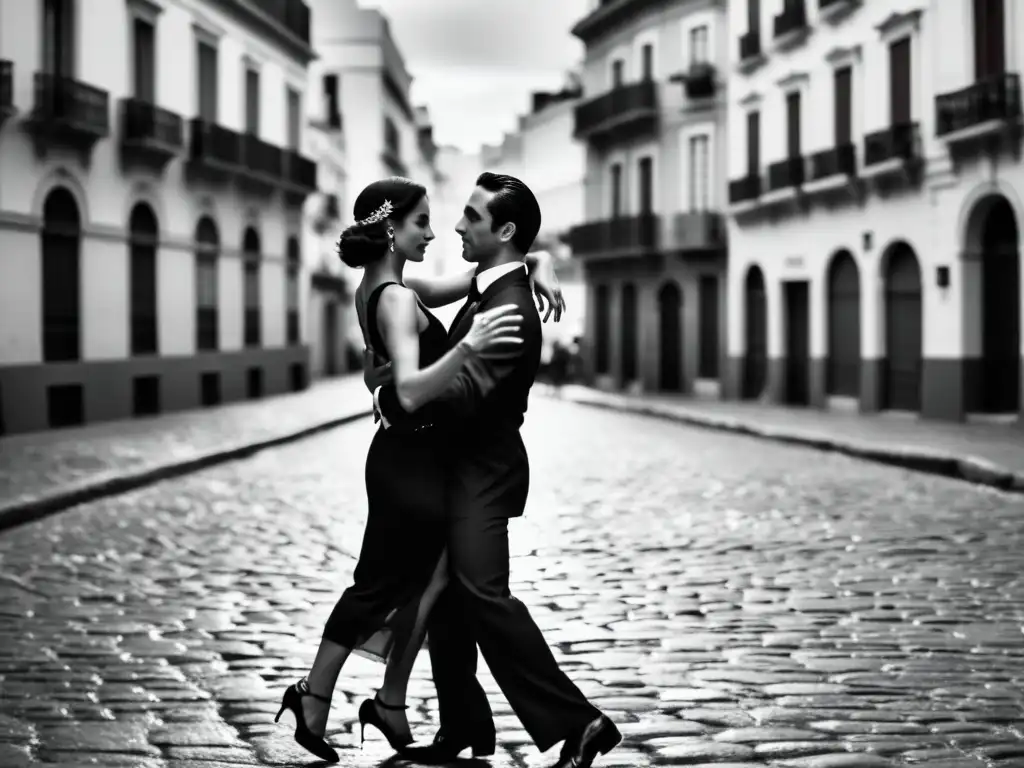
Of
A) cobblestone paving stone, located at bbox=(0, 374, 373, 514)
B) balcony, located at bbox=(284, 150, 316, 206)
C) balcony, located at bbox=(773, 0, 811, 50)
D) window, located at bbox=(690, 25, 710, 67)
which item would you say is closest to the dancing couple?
cobblestone paving stone, located at bbox=(0, 374, 373, 514)

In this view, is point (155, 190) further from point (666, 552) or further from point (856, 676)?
point (856, 676)

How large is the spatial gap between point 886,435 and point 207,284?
52.1ft

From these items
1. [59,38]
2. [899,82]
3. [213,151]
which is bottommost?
[213,151]

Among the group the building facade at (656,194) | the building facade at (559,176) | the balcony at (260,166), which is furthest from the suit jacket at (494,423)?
the building facade at (559,176)

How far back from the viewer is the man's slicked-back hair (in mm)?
4379

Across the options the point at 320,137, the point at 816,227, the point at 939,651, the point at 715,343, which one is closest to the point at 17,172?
the point at 816,227

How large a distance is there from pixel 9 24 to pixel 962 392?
50.6ft

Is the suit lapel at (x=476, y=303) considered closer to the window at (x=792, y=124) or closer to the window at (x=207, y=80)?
the window at (x=207, y=80)

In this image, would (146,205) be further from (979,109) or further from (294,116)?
(979,109)

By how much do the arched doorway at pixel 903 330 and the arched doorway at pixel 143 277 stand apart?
13332mm

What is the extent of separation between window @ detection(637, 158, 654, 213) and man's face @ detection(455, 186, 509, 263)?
38287 millimetres

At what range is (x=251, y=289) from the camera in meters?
34.8

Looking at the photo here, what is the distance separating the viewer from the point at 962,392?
24375 millimetres

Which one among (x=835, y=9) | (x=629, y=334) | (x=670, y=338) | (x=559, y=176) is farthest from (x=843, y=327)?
(x=559, y=176)
